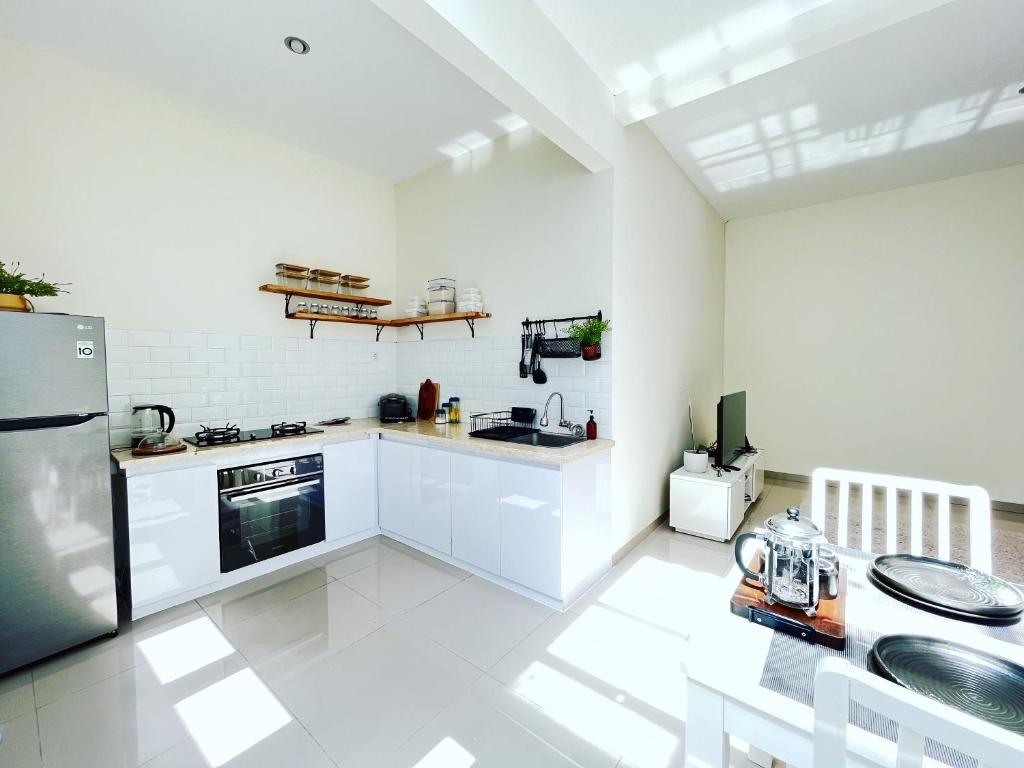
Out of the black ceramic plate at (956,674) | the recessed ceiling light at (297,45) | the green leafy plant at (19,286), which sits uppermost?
the recessed ceiling light at (297,45)

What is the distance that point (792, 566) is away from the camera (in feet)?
3.28

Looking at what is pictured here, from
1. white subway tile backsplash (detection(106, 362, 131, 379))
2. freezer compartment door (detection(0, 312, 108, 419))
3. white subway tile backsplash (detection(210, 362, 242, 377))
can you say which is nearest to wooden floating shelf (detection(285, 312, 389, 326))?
white subway tile backsplash (detection(210, 362, 242, 377))

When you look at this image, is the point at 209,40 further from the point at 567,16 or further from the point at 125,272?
the point at 567,16

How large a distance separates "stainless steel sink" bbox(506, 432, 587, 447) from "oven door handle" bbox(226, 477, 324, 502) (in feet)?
4.62

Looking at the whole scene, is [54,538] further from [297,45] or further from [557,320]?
[557,320]

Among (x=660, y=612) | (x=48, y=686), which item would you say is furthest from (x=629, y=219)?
(x=48, y=686)

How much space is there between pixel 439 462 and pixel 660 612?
1530 mm

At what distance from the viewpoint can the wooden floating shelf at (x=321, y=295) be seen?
302 centimetres

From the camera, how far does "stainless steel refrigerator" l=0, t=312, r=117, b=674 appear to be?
1.76m

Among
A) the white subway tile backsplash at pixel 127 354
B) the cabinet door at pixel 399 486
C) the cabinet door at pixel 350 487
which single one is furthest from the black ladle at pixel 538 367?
the white subway tile backsplash at pixel 127 354

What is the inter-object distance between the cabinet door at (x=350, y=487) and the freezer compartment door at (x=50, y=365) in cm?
125

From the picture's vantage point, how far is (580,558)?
7.99 feet

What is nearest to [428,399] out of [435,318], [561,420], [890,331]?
[435,318]

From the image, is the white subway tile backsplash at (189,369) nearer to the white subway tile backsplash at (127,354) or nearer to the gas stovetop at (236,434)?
the white subway tile backsplash at (127,354)
